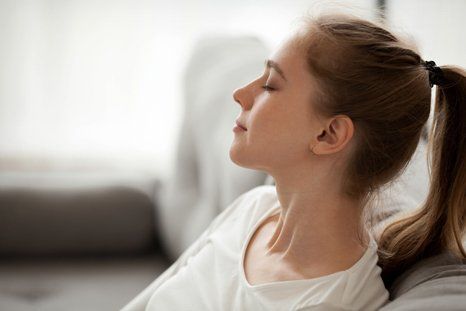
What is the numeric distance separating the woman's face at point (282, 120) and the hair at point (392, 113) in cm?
2

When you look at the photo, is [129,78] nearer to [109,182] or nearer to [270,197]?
[109,182]

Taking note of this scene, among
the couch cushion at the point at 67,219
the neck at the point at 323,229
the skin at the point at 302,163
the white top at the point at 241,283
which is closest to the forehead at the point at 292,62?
the skin at the point at 302,163

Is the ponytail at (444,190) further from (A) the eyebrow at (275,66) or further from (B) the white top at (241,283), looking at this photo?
(A) the eyebrow at (275,66)

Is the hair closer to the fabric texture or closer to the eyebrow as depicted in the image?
the eyebrow

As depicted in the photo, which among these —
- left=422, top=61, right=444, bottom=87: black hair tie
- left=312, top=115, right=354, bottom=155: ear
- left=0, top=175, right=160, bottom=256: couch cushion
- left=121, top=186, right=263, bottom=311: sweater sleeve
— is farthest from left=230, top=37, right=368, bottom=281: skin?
left=0, top=175, right=160, bottom=256: couch cushion

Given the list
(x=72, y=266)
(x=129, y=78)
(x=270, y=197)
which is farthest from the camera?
(x=129, y=78)

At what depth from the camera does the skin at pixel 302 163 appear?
1.06 m

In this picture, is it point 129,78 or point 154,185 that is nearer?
point 154,185

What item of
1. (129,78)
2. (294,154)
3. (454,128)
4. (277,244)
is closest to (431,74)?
(454,128)

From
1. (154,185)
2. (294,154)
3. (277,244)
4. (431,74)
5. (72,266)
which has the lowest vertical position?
(72,266)

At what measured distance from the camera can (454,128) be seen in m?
1.05

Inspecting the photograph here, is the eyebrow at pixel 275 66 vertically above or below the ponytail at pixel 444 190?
above

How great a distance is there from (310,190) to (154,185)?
44.4 inches

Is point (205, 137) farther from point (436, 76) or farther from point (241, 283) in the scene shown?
point (436, 76)
